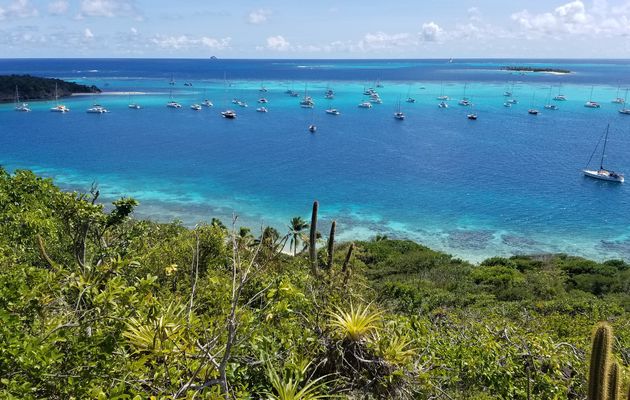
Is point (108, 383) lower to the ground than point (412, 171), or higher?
higher

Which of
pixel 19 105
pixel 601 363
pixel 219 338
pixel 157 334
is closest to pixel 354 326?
pixel 219 338

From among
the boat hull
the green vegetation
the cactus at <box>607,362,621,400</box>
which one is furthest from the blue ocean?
the cactus at <box>607,362,621,400</box>

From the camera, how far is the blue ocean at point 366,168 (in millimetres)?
41000

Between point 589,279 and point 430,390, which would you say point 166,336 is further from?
point 589,279

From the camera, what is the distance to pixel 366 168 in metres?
57.1

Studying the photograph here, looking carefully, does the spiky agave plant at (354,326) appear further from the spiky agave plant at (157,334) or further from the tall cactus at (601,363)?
the tall cactus at (601,363)

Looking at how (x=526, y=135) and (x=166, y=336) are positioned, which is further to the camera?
(x=526, y=135)

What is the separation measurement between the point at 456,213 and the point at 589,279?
53.1 feet

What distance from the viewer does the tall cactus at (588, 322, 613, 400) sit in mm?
4591

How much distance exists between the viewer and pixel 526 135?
7662 centimetres

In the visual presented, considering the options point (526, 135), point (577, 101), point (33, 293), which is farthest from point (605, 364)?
point (577, 101)

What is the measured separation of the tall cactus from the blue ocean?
31750 mm

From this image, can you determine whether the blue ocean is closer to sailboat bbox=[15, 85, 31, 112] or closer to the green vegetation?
sailboat bbox=[15, 85, 31, 112]

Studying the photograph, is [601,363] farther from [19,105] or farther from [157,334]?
[19,105]
